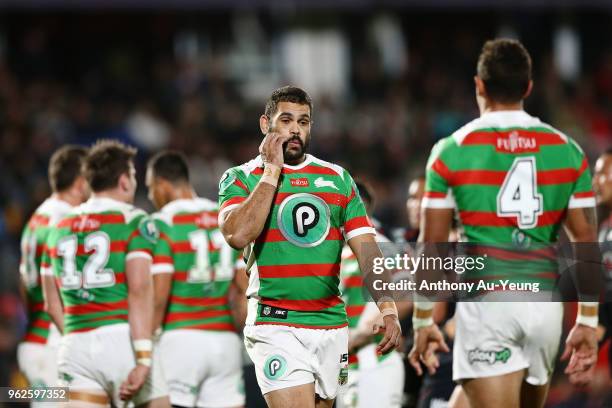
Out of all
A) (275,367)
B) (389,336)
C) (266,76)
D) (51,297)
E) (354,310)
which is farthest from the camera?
(266,76)

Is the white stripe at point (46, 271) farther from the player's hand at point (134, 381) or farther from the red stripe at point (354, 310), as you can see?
the red stripe at point (354, 310)

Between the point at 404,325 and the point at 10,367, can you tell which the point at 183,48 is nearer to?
the point at 10,367

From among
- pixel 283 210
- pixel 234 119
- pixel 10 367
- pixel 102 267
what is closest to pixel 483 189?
pixel 283 210

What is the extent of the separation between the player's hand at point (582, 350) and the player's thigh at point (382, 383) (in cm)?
211

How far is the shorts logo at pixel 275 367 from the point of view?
18.6 feet

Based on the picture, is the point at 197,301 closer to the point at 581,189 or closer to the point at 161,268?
the point at 161,268

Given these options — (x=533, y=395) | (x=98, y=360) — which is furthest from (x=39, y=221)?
(x=533, y=395)

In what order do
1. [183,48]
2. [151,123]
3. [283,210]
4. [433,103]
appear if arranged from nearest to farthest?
[283,210], [151,123], [433,103], [183,48]

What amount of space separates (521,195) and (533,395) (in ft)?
3.84

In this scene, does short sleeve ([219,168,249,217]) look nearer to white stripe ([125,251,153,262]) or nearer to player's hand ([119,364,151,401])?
white stripe ([125,251,153,262])

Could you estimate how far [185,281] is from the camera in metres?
8.23

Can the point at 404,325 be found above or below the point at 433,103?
below

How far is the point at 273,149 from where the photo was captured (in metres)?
5.76

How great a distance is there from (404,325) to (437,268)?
2.46 m
